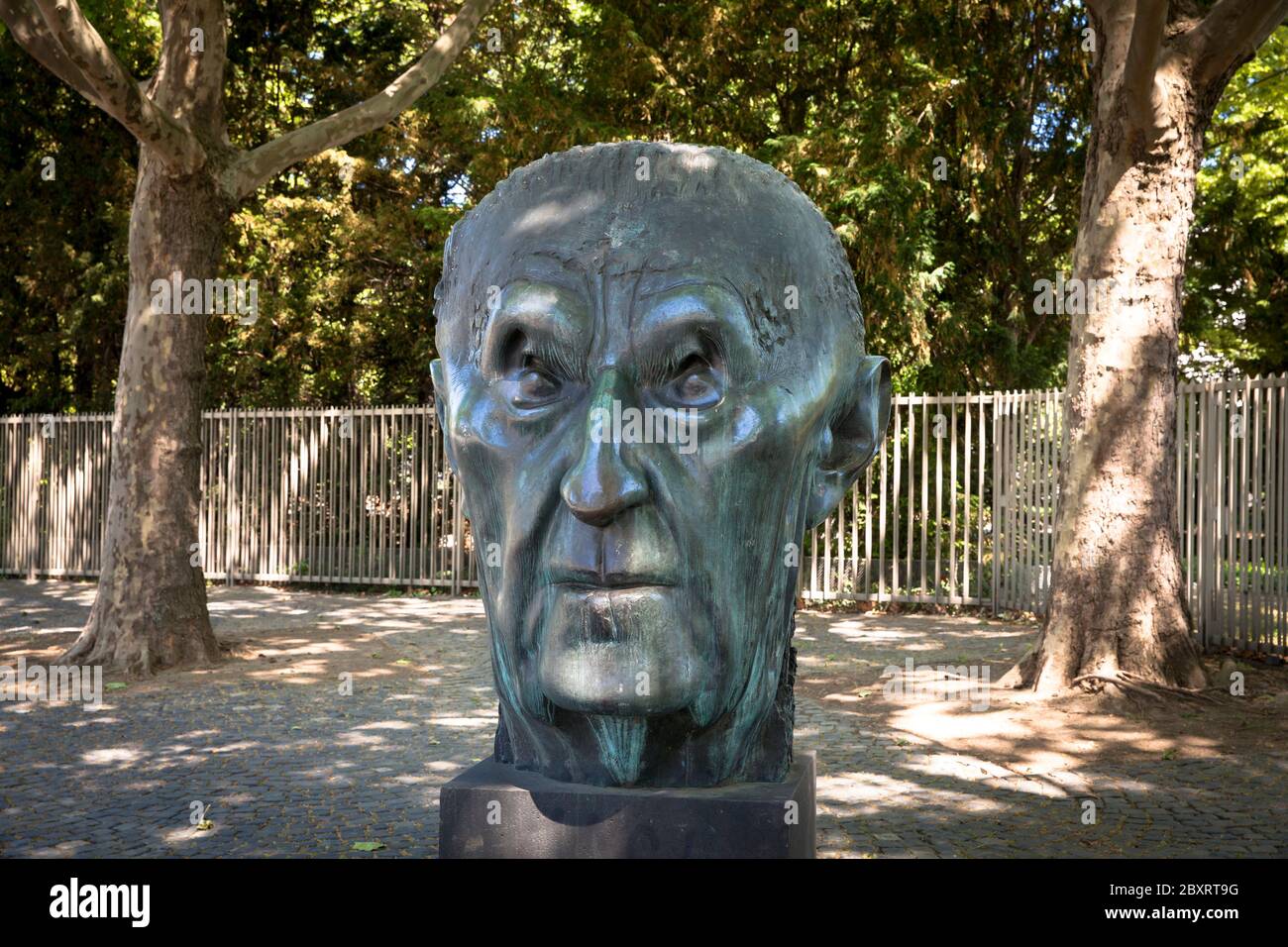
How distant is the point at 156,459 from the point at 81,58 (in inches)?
121

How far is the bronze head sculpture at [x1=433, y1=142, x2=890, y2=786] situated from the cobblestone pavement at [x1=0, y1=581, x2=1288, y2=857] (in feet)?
7.37

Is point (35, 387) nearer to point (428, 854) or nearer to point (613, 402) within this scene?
point (428, 854)

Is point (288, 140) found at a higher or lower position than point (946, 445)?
higher

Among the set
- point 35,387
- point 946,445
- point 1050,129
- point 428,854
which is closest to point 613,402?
point 428,854

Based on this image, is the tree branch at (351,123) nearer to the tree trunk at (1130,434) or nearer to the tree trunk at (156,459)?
the tree trunk at (156,459)

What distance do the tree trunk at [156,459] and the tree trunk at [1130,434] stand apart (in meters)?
6.74

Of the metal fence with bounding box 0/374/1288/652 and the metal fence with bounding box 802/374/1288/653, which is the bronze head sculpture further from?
the metal fence with bounding box 0/374/1288/652

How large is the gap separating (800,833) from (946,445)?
12690 mm

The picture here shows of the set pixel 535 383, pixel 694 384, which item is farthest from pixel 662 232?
pixel 535 383

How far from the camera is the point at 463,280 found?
11.3 ft

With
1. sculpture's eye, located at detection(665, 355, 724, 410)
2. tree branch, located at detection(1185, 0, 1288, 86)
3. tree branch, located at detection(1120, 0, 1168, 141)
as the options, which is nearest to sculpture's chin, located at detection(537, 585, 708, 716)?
sculpture's eye, located at detection(665, 355, 724, 410)

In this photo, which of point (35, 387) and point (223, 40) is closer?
point (223, 40)

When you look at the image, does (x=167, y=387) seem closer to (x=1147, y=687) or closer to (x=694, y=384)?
(x=694, y=384)

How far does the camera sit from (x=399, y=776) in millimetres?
6449
